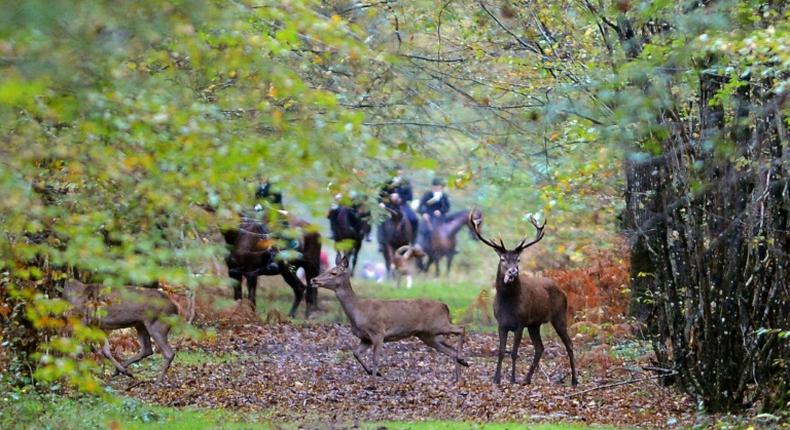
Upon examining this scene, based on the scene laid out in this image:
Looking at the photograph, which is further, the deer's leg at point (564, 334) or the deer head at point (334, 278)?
the deer head at point (334, 278)

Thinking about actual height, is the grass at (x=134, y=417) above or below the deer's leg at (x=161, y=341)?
below

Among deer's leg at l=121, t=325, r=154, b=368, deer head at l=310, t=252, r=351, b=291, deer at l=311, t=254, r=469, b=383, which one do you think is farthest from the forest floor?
deer head at l=310, t=252, r=351, b=291

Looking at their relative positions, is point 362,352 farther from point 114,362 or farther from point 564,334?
point 114,362

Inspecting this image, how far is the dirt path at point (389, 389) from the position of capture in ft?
42.5

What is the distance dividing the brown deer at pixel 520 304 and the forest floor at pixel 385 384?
0.51m

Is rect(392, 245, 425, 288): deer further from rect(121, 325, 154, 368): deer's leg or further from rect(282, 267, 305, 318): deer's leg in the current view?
rect(121, 325, 154, 368): deer's leg

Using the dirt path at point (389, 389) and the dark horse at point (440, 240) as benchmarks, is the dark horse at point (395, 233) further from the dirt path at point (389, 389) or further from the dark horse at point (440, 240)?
the dirt path at point (389, 389)

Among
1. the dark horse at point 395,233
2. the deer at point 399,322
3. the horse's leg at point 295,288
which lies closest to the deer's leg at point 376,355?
the deer at point 399,322

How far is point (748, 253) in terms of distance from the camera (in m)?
11.8

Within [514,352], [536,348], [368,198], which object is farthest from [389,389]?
[368,198]

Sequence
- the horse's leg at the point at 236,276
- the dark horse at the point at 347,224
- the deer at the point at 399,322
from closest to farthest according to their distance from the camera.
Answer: the deer at the point at 399,322 → the horse's leg at the point at 236,276 → the dark horse at the point at 347,224

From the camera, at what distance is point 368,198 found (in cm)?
1191

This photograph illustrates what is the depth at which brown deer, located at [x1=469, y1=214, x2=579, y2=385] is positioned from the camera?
1577cm

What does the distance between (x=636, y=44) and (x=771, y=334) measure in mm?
3021
